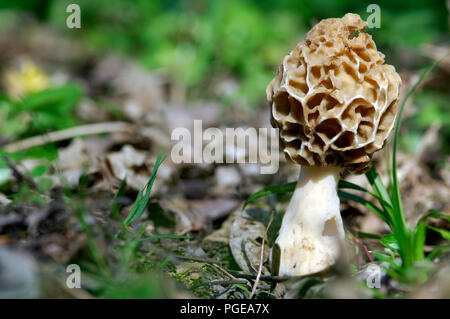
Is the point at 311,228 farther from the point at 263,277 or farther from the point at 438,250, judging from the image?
the point at 438,250

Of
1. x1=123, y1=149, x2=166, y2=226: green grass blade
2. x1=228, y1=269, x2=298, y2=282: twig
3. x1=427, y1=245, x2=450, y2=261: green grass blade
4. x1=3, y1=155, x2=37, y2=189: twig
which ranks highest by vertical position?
x1=3, y1=155, x2=37, y2=189: twig

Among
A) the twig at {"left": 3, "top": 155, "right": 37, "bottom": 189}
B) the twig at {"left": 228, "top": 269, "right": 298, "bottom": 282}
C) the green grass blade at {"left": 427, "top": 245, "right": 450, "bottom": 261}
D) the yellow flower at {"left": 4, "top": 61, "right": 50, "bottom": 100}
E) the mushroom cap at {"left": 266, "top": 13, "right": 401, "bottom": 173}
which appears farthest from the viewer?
the yellow flower at {"left": 4, "top": 61, "right": 50, "bottom": 100}

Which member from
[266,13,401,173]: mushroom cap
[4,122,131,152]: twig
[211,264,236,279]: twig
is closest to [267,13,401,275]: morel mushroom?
[266,13,401,173]: mushroom cap

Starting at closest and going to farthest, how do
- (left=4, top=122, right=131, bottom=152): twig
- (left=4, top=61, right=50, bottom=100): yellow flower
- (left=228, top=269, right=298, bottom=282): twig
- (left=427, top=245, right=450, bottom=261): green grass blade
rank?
(left=427, top=245, right=450, bottom=261): green grass blade
(left=228, top=269, right=298, bottom=282): twig
(left=4, top=122, right=131, bottom=152): twig
(left=4, top=61, right=50, bottom=100): yellow flower

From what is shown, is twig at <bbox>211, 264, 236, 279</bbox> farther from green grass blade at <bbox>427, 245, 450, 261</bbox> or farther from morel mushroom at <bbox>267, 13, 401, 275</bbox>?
Answer: green grass blade at <bbox>427, 245, 450, 261</bbox>

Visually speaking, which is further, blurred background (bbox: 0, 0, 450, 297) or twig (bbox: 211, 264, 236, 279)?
blurred background (bbox: 0, 0, 450, 297)

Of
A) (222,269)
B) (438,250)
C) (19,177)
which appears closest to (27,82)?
(19,177)

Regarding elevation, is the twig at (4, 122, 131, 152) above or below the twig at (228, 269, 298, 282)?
above
